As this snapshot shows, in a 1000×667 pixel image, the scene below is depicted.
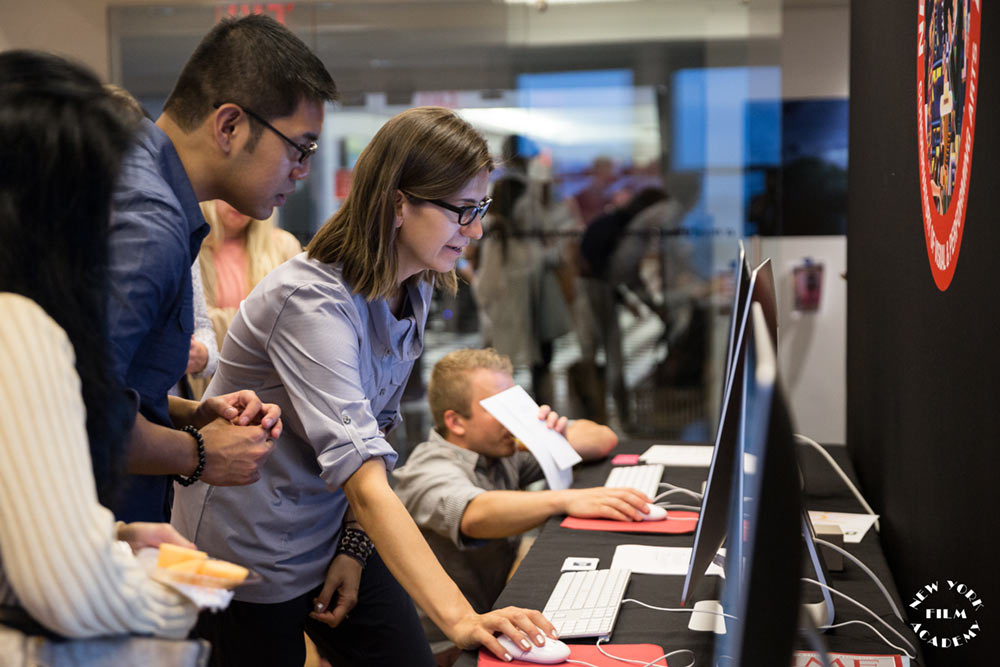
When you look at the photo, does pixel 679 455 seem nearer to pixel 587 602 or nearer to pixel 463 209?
pixel 587 602

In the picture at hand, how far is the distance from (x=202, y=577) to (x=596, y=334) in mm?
4209

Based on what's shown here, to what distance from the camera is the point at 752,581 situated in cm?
72

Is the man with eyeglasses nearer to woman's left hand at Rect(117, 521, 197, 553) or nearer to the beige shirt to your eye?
woman's left hand at Rect(117, 521, 197, 553)

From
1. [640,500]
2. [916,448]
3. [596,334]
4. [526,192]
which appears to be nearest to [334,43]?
[526,192]

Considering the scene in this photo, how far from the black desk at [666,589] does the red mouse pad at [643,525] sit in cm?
2

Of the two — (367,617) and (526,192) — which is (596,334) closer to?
(526,192)

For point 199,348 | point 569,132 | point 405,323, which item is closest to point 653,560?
point 405,323

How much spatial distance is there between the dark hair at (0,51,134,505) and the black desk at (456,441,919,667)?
0.68 metres

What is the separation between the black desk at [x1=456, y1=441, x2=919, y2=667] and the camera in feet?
4.49

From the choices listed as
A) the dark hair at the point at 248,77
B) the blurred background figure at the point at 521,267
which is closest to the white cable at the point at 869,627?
the dark hair at the point at 248,77

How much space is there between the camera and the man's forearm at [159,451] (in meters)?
1.23

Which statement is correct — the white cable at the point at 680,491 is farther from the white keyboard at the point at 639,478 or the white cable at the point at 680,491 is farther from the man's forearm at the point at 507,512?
the man's forearm at the point at 507,512

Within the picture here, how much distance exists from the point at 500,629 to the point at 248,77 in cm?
84

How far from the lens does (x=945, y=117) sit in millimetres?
1371
